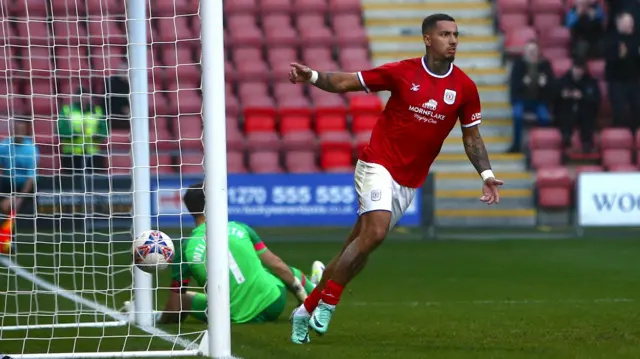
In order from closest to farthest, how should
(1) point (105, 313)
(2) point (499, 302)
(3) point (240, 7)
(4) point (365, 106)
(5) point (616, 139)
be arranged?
(1) point (105, 313) < (2) point (499, 302) < (5) point (616, 139) < (4) point (365, 106) < (3) point (240, 7)

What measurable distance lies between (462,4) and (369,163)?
15.9 meters

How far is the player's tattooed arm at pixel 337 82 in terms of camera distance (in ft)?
24.6

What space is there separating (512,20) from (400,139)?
15364 millimetres

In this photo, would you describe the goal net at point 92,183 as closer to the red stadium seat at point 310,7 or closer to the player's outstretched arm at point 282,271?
the player's outstretched arm at point 282,271

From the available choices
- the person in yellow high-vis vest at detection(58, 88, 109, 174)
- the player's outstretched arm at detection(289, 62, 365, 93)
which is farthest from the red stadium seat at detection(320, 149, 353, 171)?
the player's outstretched arm at detection(289, 62, 365, 93)

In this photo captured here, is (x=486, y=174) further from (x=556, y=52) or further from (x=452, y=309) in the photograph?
(x=556, y=52)

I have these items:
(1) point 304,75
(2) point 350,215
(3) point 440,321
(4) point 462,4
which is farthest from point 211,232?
(4) point 462,4

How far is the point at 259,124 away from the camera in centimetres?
2034

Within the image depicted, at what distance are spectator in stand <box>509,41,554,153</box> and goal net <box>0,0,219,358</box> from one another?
17.8 ft

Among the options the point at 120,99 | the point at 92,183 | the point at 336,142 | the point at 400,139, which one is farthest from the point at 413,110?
the point at 336,142

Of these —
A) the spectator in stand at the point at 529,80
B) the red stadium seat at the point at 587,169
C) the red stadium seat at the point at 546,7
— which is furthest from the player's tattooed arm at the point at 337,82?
the red stadium seat at the point at 546,7

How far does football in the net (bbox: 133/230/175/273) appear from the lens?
797cm

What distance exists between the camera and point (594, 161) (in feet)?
66.2

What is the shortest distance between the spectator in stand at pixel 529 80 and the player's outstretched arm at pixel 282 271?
11.0 metres
